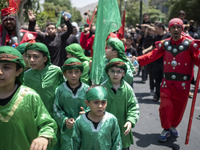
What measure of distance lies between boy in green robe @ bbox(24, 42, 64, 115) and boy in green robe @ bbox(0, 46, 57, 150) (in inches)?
43.1

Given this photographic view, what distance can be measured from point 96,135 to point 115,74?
0.94m

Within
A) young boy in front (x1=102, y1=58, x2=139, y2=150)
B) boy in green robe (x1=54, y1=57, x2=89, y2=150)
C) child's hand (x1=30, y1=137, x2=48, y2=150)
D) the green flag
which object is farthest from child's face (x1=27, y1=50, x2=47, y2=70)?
child's hand (x1=30, y1=137, x2=48, y2=150)

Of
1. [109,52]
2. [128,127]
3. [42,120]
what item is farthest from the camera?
[109,52]

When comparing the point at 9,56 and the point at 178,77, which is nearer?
the point at 9,56

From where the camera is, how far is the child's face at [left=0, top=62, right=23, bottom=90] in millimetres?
2074

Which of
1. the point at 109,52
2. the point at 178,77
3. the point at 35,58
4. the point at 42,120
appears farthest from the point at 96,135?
the point at 178,77

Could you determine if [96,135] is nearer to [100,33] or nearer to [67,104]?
[67,104]

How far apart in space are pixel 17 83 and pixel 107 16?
136 centimetres

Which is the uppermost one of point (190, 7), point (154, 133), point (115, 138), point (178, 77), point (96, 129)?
point (190, 7)

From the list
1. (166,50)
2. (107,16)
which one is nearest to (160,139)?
(166,50)

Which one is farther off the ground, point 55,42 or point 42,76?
point 55,42

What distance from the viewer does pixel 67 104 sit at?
327 centimetres

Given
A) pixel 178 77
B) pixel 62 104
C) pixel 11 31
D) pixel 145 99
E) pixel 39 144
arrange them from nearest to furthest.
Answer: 1. pixel 39 144
2. pixel 62 104
3. pixel 11 31
4. pixel 178 77
5. pixel 145 99

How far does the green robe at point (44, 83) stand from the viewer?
341 cm
